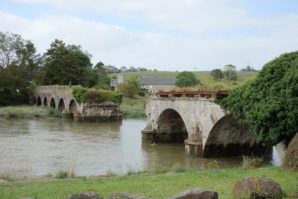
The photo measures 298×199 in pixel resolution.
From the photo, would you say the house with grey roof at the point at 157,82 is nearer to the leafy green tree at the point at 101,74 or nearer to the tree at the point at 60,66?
the leafy green tree at the point at 101,74

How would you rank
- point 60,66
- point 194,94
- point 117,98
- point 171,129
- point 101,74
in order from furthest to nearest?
1. point 101,74
2. point 60,66
3. point 117,98
4. point 171,129
5. point 194,94

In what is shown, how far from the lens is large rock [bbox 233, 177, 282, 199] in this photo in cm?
733

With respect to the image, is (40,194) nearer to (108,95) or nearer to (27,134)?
(27,134)

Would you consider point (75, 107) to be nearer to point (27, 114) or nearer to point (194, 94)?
point (27, 114)

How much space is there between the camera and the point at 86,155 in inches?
866

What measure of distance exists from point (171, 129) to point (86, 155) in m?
8.99

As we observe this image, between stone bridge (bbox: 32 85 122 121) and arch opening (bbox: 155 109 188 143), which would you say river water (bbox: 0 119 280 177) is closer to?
arch opening (bbox: 155 109 188 143)

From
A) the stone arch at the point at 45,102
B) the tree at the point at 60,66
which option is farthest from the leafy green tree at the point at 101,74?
the stone arch at the point at 45,102

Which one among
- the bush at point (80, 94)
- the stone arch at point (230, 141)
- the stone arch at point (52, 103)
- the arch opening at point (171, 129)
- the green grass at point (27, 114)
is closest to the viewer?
the stone arch at point (230, 141)

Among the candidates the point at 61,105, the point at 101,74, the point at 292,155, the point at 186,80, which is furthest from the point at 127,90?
the point at 292,155

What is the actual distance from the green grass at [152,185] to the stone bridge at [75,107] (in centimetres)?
3454

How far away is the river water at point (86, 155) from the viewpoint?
18214 millimetres

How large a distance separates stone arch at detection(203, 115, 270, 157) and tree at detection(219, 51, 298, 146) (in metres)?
4.00

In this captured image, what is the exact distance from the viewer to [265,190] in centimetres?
736
